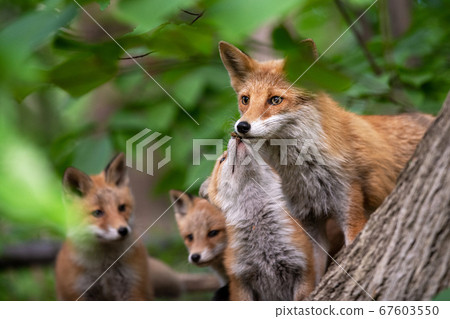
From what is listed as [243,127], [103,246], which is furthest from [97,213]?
A: [243,127]

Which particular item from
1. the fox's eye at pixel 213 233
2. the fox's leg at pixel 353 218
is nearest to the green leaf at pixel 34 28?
the fox's eye at pixel 213 233

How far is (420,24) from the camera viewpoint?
2264mm

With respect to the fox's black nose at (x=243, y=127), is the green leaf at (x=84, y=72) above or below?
below

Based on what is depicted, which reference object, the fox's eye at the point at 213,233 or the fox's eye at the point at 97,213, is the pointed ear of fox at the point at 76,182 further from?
the fox's eye at the point at 213,233

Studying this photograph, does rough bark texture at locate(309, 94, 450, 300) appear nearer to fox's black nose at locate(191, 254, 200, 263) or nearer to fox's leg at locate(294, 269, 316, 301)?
fox's leg at locate(294, 269, 316, 301)

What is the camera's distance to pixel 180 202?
133 centimetres

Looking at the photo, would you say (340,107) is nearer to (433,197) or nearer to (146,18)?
(433,197)

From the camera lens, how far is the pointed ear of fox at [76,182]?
3.97 feet

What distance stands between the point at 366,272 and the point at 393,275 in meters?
0.06

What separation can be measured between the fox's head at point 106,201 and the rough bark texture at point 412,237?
0.60 meters

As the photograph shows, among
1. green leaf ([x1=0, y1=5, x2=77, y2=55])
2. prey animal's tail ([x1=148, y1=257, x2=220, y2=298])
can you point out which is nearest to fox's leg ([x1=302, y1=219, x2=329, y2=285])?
prey animal's tail ([x1=148, y1=257, x2=220, y2=298])

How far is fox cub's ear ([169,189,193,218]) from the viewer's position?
1.29 meters

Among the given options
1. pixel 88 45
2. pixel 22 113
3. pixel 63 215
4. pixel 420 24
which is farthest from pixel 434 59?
pixel 63 215

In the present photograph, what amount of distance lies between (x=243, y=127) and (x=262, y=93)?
114mm
